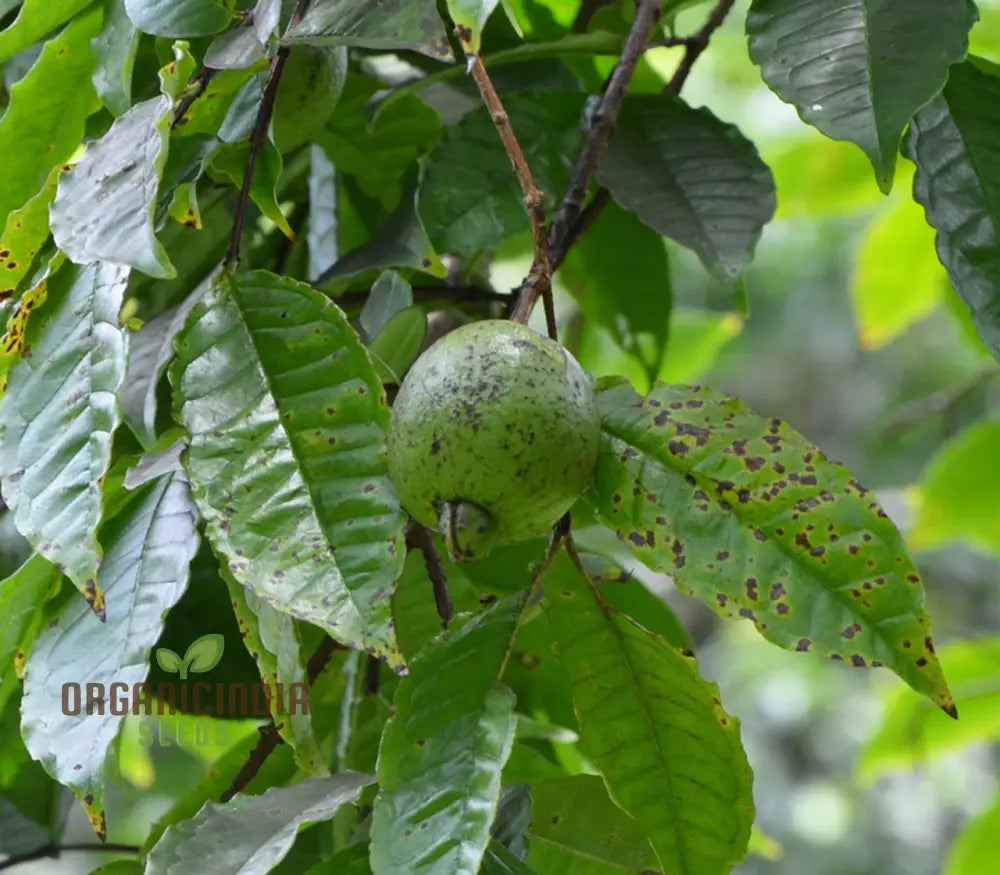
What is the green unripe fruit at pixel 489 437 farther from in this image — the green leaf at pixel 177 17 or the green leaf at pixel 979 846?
the green leaf at pixel 979 846

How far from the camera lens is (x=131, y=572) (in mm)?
536

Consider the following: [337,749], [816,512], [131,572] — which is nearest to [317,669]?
[337,749]

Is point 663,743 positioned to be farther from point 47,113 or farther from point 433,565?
point 47,113

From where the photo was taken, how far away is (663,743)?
532 millimetres

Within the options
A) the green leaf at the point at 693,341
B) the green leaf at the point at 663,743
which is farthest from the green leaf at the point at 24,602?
the green leaf at the point at 693,341

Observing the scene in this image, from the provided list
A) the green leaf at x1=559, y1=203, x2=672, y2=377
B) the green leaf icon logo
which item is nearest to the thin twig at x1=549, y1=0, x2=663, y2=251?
the green leaf at x1=559, y1=203, x2=672, y2=377

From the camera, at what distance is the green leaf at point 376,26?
1.52ft

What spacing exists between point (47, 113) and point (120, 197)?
0.17 metres

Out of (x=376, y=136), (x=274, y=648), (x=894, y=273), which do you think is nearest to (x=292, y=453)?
Result: (x=274, y=648)

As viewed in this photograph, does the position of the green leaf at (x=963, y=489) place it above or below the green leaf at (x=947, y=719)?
above

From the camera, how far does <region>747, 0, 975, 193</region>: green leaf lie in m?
0.51

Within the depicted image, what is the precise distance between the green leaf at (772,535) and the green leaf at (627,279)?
13.1 inches

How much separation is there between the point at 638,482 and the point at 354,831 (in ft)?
0.67

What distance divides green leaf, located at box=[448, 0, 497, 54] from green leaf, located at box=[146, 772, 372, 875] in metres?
0.28
